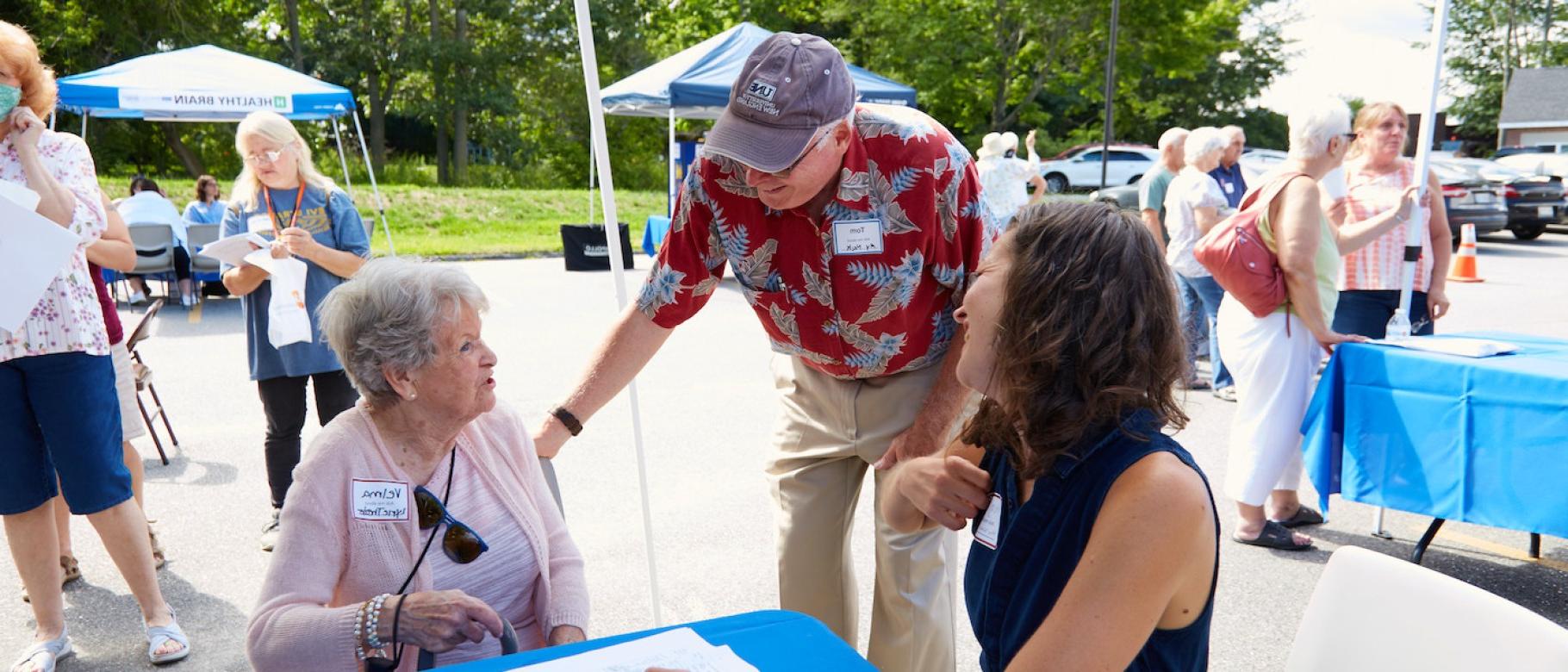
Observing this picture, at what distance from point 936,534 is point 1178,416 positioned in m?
0.99

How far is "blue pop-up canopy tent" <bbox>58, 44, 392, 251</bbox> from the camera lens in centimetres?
1004

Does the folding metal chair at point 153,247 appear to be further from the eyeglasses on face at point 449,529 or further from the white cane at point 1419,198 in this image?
the white cane at point 1419,198

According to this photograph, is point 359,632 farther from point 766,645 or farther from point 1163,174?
point 1163,174

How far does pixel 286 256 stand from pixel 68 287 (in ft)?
3.66

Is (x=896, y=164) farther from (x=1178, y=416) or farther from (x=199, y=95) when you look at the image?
(x=199, y=95)

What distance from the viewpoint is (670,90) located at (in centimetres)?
1059

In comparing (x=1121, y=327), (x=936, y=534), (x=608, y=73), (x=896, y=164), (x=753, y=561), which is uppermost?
(x=608, y=73)

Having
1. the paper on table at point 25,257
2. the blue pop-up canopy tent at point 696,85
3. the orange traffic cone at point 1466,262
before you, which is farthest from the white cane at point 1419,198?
the orange traffic cone at point 1466,262

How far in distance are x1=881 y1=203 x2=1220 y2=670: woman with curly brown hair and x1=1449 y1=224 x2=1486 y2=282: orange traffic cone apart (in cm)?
1224

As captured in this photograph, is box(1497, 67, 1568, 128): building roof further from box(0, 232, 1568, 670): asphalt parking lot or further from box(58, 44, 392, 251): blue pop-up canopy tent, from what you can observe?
box(58, 44, 392, 251): blue pop-up canopy tent

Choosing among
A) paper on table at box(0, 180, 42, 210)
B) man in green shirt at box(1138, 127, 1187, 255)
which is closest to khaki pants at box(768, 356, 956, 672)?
paper on table at box(0, 180, 42, 210)

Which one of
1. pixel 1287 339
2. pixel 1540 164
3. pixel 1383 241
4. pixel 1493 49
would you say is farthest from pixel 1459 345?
pixel 1493 49

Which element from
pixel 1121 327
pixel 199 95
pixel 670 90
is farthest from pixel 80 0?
pixel 1121 327

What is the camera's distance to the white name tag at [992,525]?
5.22ft
